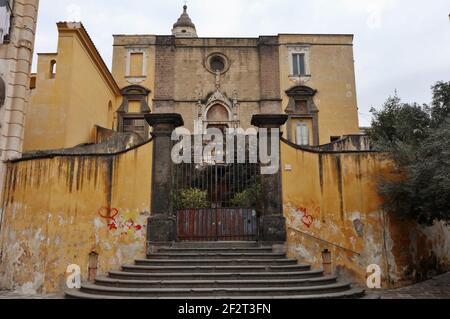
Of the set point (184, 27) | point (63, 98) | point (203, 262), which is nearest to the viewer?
point (203, 262)

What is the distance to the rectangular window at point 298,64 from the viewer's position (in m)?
25.3

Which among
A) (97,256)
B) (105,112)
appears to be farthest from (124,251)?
(105,112)

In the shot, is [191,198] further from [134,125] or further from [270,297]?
[134,125]

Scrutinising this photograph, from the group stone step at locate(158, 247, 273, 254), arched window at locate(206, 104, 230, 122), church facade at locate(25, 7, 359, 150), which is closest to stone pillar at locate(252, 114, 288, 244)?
→ stone step at locate(158, 247, 273, 254)

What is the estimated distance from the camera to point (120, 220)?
1034cm

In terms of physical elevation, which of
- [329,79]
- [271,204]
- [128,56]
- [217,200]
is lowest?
[271,204]

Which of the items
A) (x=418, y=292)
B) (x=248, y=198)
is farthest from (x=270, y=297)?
(x=248, y=198)

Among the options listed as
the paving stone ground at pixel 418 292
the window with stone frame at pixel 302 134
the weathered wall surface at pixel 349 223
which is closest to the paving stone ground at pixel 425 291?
the paving stone ground at pixel 418 292

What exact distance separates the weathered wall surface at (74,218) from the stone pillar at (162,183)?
0.66 ft

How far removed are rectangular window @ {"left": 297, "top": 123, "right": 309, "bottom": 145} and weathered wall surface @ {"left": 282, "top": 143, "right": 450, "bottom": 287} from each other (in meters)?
13.9

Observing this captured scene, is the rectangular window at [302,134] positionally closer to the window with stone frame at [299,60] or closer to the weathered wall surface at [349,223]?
the window with stone frame at [299,60]

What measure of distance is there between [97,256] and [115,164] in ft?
7.67

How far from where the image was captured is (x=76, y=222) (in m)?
10.3

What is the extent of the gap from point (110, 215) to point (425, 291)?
777 centimetres
